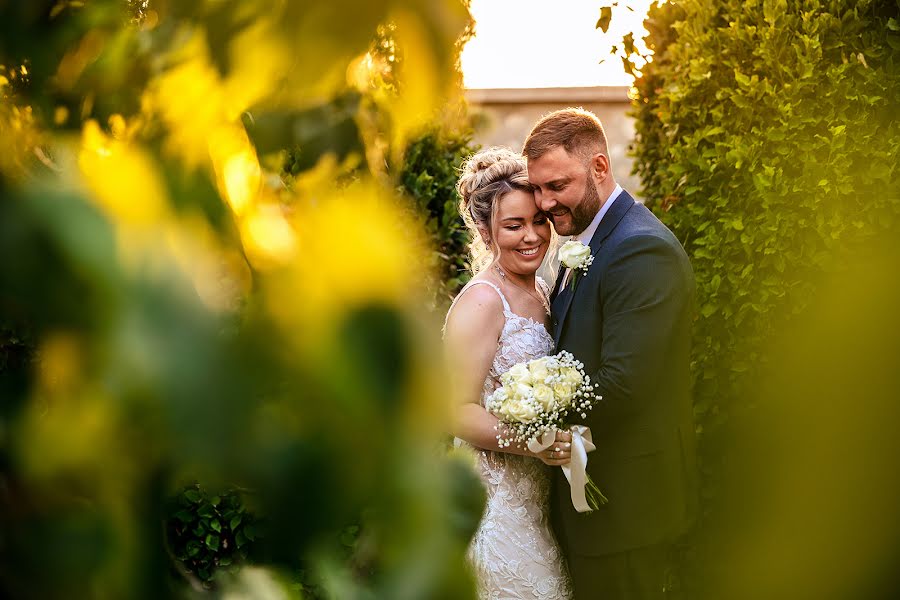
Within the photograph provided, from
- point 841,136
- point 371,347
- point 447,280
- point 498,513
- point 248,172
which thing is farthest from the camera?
point 447,280

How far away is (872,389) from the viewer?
1161mm

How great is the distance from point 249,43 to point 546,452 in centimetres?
299

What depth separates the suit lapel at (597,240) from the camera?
11.7 ft

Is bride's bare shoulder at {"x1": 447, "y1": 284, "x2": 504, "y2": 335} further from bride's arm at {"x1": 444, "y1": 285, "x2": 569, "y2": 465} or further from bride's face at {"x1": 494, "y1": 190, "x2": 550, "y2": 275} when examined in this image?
bride's face at {"x1": 494, "y1": 190, "x2": 550, "y2": 275}

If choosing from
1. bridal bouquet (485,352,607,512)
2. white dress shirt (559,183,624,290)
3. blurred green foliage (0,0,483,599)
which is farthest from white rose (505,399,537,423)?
blurred green foliage (0,0,483,599)

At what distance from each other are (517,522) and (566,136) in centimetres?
153

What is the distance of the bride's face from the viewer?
3.82 m

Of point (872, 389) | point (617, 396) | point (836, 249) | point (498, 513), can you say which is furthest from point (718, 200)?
point (872, 389)

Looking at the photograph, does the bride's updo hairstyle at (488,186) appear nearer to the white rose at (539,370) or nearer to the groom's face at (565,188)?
the groom's face at (565,188)

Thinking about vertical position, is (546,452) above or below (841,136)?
below

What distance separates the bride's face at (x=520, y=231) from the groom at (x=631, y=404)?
0.28 m

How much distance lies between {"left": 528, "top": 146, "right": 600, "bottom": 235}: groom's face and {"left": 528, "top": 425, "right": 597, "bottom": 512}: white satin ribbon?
35.4 inches

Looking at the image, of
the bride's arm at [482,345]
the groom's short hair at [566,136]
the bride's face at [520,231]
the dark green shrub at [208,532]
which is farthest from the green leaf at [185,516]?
the groom's short hair at [566,136]

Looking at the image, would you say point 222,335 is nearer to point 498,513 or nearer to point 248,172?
point 248,172
